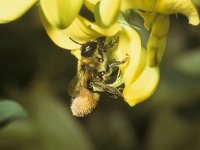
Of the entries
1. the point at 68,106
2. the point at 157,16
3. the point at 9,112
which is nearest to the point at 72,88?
the point at 9,112

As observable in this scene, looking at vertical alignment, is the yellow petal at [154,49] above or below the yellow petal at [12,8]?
below

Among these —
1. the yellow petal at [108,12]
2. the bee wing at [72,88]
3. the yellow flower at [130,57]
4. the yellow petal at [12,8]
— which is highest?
the yellow petal at [12,8]

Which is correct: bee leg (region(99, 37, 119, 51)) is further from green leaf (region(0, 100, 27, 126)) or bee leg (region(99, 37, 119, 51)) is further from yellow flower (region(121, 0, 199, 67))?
green leaf (region(0, 100, 27, 126))

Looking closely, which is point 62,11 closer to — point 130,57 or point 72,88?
point 130,57

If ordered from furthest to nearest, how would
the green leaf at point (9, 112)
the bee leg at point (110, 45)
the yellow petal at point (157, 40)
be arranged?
1. the green leaf at point (9, 112)
2. the bee leg at point (110, 45)
3. the yellow petal at point (157, 40)

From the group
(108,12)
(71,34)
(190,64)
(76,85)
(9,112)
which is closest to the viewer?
(108,12)

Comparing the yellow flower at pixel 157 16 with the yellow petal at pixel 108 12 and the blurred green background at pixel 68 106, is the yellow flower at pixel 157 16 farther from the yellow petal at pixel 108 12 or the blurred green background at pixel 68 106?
the blurred green background at pixel 68 106

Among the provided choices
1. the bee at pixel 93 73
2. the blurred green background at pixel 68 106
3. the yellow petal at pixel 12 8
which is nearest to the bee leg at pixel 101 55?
the bee at pixel 93 73

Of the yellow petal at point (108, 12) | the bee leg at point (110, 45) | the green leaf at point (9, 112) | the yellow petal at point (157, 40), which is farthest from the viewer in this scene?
the green leaf at point (9, 112)
